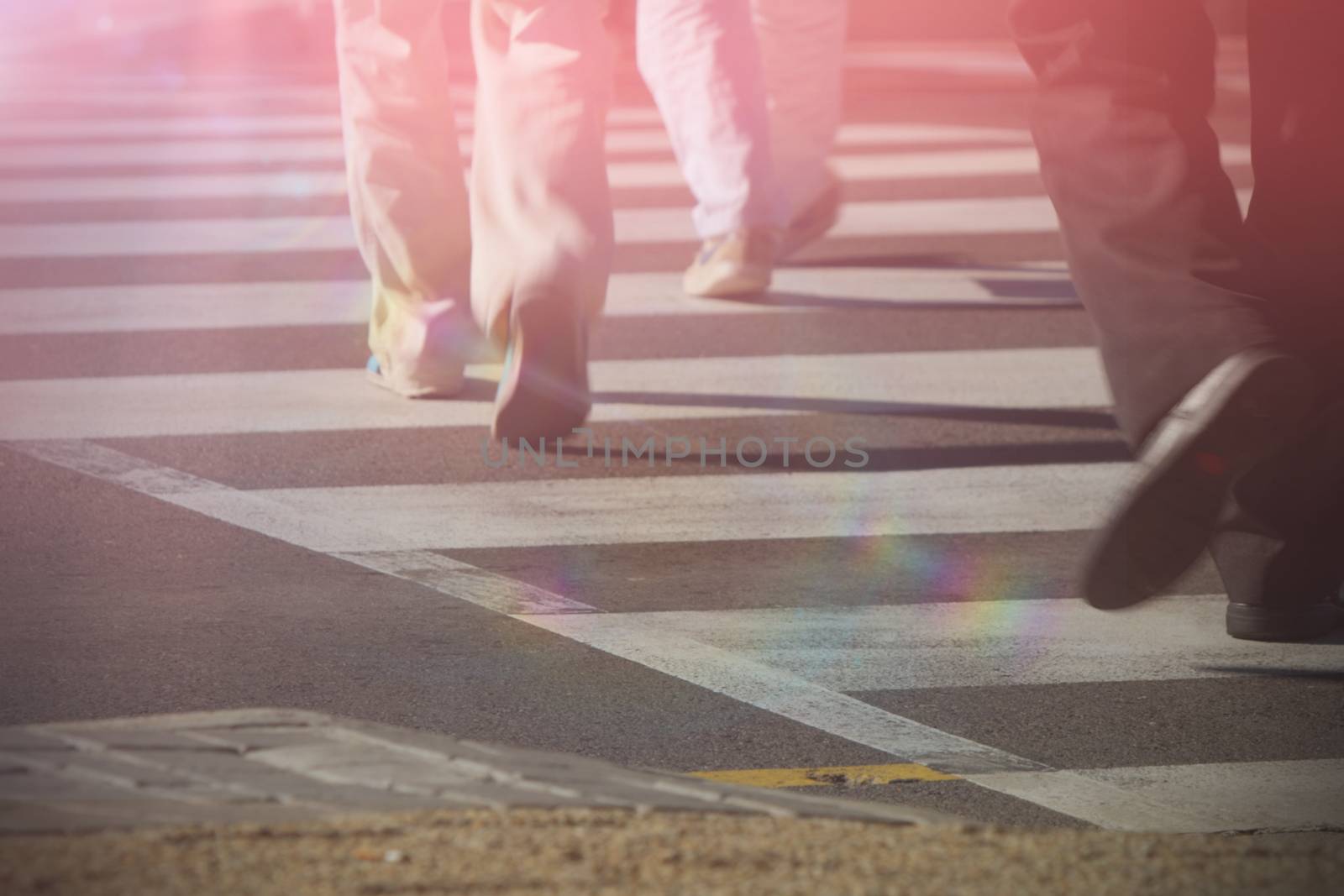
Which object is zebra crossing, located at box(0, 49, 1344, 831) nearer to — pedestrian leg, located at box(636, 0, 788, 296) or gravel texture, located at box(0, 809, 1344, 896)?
pedestrian leg, located at box(636, 0, 788, 296)

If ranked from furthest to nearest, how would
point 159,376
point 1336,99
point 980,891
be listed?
point 159,376 → point 1336,99 → point 980,891

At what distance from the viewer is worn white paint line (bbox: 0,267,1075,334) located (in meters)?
5.88

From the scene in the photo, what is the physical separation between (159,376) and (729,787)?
326 centimetres

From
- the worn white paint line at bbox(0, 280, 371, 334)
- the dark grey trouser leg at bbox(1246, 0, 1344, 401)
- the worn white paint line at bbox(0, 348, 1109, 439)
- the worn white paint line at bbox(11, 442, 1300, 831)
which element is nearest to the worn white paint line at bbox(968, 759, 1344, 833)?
the worn white paint line at bbox(11, 442, 1300, 831)

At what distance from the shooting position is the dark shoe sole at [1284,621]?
3225mm

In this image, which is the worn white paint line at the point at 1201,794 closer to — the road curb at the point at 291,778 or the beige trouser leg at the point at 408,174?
the road curb at the point at 291,778

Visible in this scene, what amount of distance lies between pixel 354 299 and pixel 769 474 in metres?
2.38

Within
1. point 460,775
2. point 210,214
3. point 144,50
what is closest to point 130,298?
point 210,214

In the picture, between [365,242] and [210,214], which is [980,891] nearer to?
[365,242]

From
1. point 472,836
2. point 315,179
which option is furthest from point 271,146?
point 472,836

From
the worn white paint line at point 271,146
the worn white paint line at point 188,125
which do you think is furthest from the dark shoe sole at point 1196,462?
the worn white paint line at point 188,125

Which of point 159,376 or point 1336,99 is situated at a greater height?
point 1336,99

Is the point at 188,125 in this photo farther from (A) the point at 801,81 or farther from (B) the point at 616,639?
(B) the point at 616,639

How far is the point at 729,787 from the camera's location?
2379mm
